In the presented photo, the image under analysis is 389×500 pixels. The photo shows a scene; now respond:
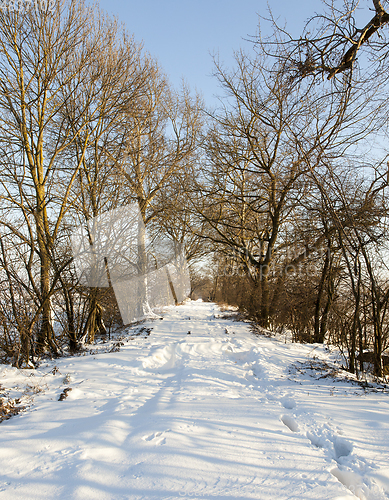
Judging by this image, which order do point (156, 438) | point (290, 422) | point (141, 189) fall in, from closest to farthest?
point (156, 438) < point (290, 422) < point (141, 189)

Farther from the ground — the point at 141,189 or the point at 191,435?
the point at 141,189

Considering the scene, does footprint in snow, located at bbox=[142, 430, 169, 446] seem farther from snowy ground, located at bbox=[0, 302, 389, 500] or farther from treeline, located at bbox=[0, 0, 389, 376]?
treeline, located at bbox=[0, 0, 389, 376]

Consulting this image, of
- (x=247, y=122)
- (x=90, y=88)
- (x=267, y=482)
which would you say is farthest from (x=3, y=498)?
(x=247, y=122)

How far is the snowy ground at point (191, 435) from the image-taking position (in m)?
1.76

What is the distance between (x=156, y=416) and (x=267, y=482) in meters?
1.27

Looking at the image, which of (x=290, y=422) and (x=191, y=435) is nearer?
(x=191, y=435)

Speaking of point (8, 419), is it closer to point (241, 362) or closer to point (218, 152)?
point (241, 362)

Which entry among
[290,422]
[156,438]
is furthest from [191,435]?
[290,422]

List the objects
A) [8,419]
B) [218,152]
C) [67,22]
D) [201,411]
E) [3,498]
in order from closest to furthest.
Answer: [3,498]
[8,419]
[201,411]
[67,22]
[218,152]

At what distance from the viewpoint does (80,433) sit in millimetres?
2312

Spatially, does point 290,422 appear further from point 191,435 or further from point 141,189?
point 141,189

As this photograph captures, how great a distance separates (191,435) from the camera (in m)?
2.33

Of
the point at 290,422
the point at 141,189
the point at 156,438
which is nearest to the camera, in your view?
the point at 156,438

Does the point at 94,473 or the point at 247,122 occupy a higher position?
the point at 247,122
